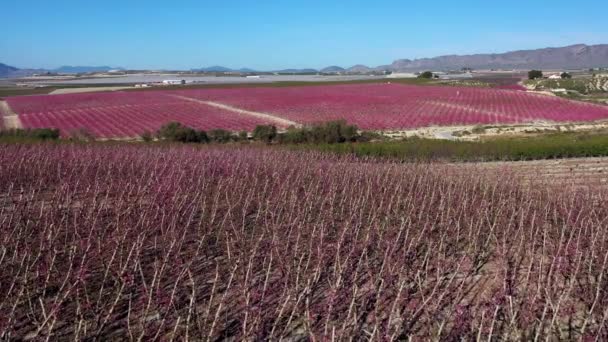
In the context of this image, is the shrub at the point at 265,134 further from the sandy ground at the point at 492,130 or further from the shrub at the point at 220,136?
the sandy ground at the point at 492,130

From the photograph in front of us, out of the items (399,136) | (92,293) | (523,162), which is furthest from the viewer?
(399,136)

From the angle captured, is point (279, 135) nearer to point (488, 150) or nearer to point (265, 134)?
point (265, 134)

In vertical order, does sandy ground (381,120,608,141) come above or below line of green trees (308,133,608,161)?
below

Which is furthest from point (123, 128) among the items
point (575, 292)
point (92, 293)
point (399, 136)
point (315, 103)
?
point (575, 292)

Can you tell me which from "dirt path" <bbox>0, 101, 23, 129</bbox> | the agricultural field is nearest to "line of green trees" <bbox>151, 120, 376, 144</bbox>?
"dirt path" <bbox>0, 101, 23, 129</bbox>

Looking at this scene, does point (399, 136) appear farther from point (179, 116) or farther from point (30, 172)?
point (30, 172)

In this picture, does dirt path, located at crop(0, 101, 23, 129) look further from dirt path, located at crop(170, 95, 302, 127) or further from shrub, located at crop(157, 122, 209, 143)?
dirt path, located at crop(170, 95, 302, 127)

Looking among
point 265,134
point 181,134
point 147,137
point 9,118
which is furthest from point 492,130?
point 9,118
